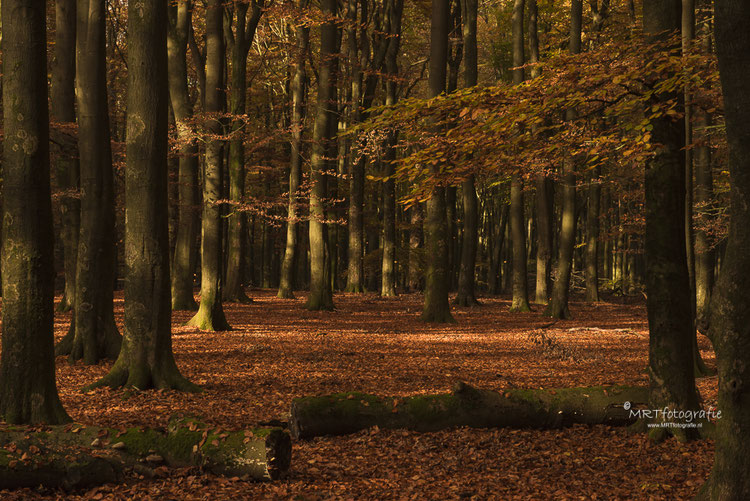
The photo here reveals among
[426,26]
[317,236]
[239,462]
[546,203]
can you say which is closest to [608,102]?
[239,462]

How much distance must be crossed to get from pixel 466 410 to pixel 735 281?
3.68 meters

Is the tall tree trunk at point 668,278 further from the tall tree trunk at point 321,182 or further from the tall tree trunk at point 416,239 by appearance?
the tall tree trunk at point 416,239

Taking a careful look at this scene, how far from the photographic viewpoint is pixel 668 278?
21.9ft

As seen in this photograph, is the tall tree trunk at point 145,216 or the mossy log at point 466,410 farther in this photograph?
the tall tree trunk at point 145,216

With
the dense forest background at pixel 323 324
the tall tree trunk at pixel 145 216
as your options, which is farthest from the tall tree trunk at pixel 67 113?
the tall tree trunk at pixel 145 216

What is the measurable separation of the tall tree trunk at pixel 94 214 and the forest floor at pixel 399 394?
0.61 meters

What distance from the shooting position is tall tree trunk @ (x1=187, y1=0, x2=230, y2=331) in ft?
49.8

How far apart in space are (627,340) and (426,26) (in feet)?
77.5

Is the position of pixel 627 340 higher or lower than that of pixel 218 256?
lower

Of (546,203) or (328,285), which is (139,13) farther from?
(546,203)

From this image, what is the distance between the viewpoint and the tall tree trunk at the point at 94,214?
33.7ft

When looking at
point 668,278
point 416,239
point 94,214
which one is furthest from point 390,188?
point 668,278

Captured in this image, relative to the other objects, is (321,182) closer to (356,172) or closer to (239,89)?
(239,89)

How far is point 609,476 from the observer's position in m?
5.86
